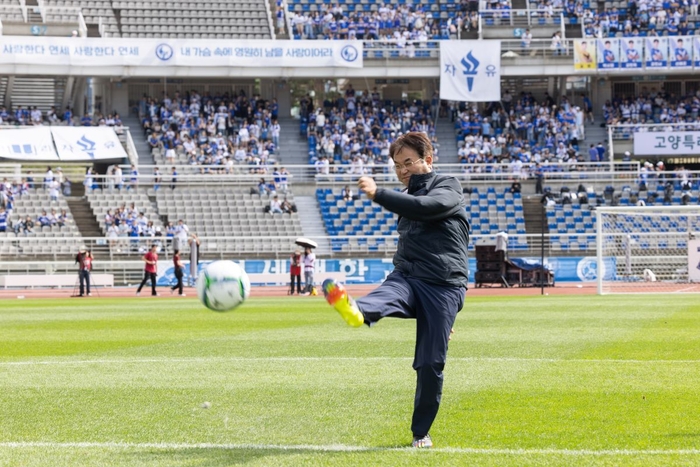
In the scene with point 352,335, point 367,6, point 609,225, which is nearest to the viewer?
point 352,335

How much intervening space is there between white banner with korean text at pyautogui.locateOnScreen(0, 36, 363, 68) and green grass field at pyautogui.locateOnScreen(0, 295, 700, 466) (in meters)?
32.1

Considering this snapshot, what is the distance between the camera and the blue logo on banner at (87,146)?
46.1 meters

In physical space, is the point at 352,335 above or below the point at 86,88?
below

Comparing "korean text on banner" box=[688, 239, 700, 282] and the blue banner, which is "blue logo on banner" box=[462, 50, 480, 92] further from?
"korean text on banner" box=[688, 239, 700, 282]

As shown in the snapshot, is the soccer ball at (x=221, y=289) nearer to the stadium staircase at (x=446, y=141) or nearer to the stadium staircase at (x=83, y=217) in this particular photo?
the stadium staircase at (x=83, y=217)

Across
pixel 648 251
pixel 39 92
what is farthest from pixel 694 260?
pixel 39 92

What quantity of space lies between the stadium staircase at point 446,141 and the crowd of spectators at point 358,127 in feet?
1.40

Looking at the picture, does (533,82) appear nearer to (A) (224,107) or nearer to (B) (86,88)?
(A) (224,107)

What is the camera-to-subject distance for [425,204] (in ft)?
21.3

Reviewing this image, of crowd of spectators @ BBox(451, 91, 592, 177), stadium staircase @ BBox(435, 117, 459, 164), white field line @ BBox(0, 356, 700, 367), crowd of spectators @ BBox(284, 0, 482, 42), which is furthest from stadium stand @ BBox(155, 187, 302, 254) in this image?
white field line @ BBox(0, 356, 700, 367)

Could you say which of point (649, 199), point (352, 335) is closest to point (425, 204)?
point (352, 335)

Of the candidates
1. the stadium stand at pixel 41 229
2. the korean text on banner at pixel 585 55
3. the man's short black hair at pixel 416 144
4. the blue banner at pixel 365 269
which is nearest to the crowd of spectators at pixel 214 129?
the stadium stand at pixel 41 229

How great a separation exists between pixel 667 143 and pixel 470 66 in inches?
414

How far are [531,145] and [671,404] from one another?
4316 cm
